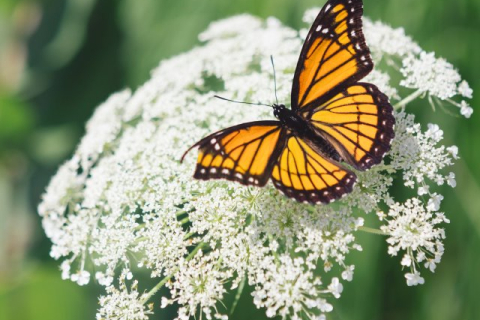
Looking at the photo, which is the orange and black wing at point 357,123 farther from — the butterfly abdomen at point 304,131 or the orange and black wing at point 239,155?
the orange and black wing at point 239,155

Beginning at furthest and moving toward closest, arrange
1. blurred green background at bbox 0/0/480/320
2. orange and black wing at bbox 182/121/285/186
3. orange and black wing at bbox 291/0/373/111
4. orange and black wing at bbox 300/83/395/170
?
blurred green background at bbox 0/0/480/320 → orange and black wing at bbox 291/0/373/111 → orange and black wing at bbox 300/83/395/170 → orange and black wing at bbox 182/121/285/186

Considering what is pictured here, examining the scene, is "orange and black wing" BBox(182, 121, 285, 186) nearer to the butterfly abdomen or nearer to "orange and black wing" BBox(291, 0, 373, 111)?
the butterfly abdomen

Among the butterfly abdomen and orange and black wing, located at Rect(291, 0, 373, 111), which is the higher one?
orange and black wing, located at Rect(291, 0, 373, 111)

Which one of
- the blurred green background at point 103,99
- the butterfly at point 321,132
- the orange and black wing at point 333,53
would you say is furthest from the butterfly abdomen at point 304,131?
the blurred green background at point 103,99

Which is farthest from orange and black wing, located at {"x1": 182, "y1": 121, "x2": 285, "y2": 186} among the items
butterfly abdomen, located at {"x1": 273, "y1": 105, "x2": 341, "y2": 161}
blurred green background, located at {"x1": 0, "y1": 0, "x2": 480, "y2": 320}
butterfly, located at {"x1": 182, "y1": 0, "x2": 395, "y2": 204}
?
blurred green background, located at {"x1": 0, "y1": 0, "x2": 480, "y2": 320}

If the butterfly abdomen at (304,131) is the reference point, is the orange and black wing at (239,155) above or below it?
below

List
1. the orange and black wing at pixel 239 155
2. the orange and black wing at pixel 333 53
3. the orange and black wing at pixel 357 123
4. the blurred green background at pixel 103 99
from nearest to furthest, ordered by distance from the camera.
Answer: the orange and black wing at pixel 239 155 < the orange and black wing at pixel 357 123 < the orange and black wing at pixel 333 53 < the blurred green background at pixel 103 99

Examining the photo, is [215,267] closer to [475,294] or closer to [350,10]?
[350,10]

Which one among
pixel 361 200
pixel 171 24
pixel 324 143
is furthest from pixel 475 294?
pixel 171 24
